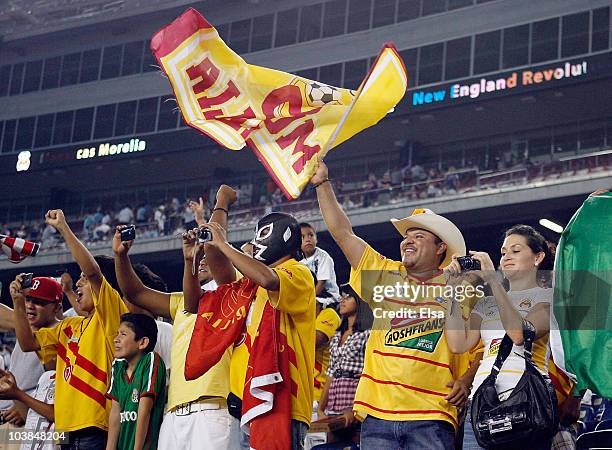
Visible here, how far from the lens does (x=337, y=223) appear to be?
4.83 metres

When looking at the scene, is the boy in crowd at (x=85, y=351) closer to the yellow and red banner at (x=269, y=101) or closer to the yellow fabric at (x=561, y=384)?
the yellow and red banner at (x=269, y=101)

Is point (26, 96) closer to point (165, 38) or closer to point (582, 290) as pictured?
point (165, 38)

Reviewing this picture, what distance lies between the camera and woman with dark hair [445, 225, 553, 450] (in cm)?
408

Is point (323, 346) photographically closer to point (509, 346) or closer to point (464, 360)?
point (464, 360)

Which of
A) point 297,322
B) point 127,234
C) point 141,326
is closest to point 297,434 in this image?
point 297,322

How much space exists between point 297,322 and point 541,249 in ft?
3.99

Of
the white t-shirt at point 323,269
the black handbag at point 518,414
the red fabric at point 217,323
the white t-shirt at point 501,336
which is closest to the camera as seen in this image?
the black handbag at point 518,414

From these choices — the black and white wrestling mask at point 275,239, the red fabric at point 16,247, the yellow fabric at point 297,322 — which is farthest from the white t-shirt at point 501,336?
the red fabric at point 16,247

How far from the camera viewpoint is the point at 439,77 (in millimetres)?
24234

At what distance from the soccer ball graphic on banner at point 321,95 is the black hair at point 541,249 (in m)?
1.61

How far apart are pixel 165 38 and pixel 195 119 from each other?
617 millimetres

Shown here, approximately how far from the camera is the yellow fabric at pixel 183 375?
4844 millimetres

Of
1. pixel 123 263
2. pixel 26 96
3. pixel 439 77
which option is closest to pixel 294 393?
pixel 123 263

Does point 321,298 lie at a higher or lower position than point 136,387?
higher
